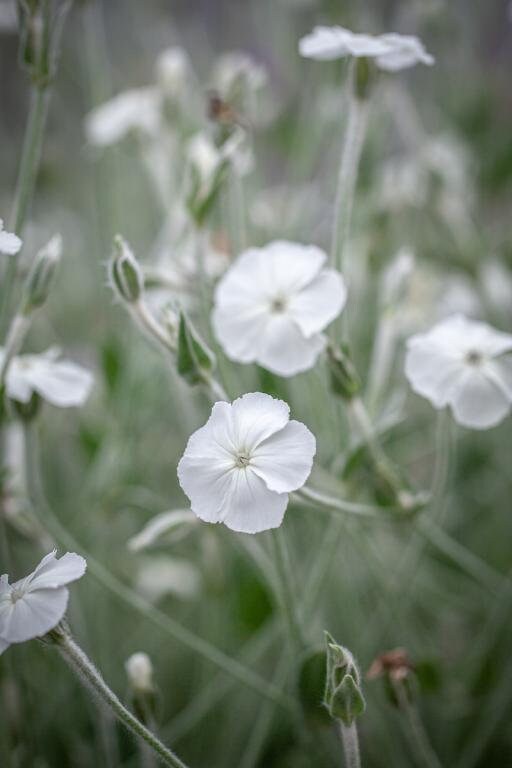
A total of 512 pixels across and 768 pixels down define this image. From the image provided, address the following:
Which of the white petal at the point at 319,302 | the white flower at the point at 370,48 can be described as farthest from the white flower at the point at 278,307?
the white flower at the point at 370,48

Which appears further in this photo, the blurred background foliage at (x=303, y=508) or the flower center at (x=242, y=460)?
the blurred background foliage at (x=303, y=508)

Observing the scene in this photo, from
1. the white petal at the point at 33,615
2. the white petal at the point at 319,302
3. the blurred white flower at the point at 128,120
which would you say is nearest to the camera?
the white petal at the point at 33,615

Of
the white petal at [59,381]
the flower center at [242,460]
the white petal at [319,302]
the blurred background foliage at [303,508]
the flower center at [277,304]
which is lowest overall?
the blurred background foliage at [303,508]

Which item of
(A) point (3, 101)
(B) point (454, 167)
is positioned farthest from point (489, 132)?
(A) point (3, 101)

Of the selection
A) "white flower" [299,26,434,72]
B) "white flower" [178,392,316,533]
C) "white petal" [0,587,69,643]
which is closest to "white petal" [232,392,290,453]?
"white flower" [178,392,316,533]

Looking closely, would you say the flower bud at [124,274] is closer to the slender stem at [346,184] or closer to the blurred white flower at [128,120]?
the slender stem at [346,184]

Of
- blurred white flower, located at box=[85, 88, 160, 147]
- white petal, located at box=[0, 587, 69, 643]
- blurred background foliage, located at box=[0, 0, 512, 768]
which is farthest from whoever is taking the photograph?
blurred white flower, located at box=[85, 88, 160, 147]

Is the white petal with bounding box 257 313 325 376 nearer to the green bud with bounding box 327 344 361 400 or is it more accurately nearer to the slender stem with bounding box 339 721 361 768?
the green bud with bounding box 327 344 361 400
